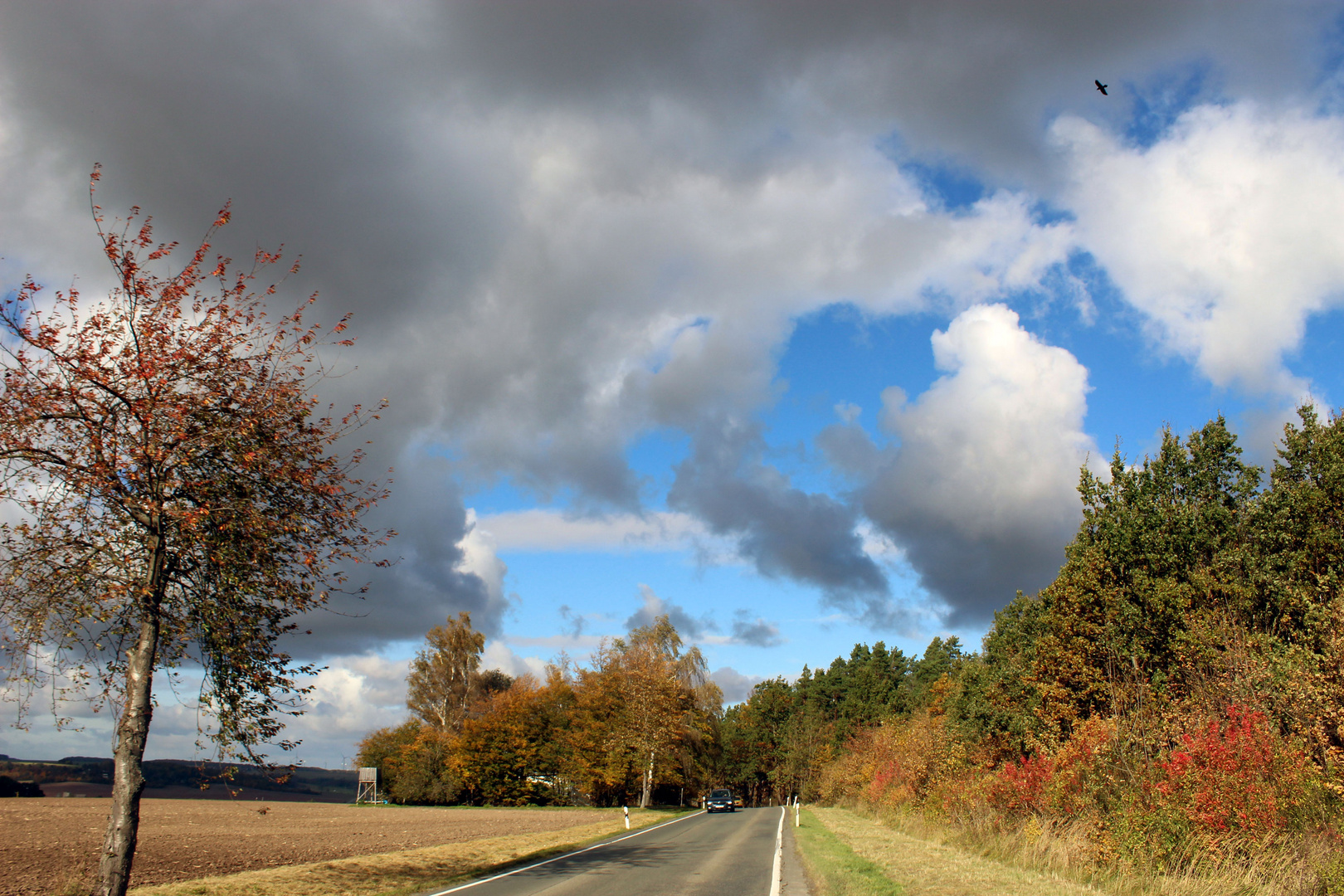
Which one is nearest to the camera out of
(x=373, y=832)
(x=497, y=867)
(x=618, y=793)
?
(x=497, y=867)

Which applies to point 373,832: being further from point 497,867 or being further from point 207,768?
point 207,768

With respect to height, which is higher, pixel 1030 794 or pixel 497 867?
pixel 1030 794

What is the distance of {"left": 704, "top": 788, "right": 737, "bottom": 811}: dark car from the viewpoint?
181 feet

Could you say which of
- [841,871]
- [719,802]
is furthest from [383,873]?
[719,802]

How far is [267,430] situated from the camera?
11648 millimetres

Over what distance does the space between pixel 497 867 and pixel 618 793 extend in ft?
164

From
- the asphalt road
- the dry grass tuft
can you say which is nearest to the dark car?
the asphalt road

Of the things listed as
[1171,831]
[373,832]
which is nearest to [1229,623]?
[1171,831]

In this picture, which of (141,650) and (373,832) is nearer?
(141,650)

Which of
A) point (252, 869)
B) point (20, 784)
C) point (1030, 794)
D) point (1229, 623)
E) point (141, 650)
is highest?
point (1229, 623)

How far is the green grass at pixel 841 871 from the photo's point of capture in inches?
525

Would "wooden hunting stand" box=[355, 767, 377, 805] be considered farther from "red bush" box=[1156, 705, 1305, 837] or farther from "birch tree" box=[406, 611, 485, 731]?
"red bush" box=[1156, 705, 1305, 837]

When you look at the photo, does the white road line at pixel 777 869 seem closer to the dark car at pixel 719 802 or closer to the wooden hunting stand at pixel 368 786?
the dark car at pixel 719 802

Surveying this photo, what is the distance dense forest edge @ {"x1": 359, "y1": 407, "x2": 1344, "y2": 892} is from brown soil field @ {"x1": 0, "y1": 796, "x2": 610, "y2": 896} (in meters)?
15.8
